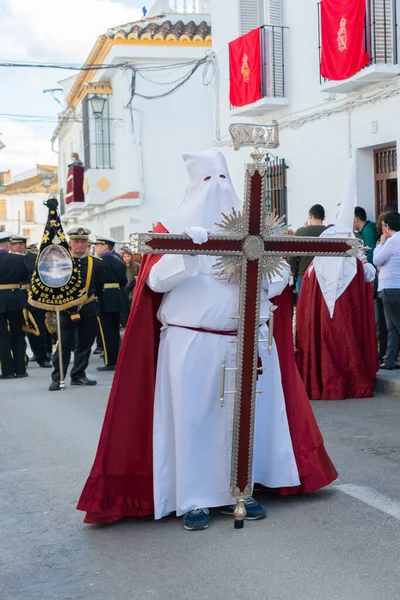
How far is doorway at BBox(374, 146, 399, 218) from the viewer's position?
1478cm

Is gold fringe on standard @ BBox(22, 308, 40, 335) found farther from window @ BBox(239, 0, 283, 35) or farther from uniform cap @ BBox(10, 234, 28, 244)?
window @ BBox(239, 0, 283, 35)

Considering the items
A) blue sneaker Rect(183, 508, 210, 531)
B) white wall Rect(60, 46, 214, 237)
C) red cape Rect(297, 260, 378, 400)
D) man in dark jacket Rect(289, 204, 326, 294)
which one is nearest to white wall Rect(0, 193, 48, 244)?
white wall Rect(60, 46, 214, 237)

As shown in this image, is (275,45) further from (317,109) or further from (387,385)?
(387,385)

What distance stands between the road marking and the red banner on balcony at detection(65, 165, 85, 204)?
28069mm

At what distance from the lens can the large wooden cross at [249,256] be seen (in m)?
4.81

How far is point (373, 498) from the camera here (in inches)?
218

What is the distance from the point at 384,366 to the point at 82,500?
660 centimetres

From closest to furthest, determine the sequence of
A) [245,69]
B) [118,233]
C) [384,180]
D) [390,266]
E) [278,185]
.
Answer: [390,266]
[384,180]
[245,69]
[278,185]
[118,233]

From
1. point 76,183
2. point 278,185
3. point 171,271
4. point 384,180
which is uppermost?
point 76,183

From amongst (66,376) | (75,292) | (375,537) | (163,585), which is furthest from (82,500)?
(66,376)

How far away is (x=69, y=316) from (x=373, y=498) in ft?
21.5

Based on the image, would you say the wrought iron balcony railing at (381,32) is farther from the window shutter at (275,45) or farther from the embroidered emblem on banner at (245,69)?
the embroidered emblem on banner at (245,69)

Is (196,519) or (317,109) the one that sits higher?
(317,109)

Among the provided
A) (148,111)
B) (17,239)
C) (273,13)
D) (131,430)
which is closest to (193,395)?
(131,430)
